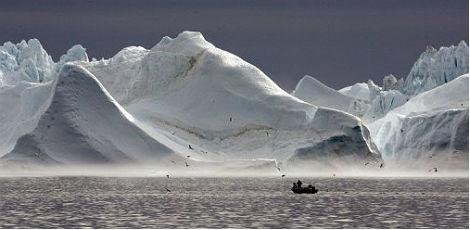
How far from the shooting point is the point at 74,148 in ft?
654

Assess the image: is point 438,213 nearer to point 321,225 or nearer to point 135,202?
point 321,225

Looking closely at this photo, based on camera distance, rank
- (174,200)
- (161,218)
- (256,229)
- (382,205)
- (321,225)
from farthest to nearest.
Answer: (174,200) < (382,205) < (161,218) < (321,225) < (256,229)

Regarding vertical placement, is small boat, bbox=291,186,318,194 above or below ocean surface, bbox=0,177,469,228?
above

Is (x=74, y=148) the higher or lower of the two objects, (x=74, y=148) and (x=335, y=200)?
Answer: the higher

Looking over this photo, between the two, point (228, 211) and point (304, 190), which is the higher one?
point (304, 190)

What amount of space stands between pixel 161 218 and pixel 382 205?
2917 cm

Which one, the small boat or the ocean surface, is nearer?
the ocean surface

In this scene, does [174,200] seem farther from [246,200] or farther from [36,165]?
[36,165]

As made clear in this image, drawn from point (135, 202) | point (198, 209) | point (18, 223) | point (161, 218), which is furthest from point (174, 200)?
point (18, 223)

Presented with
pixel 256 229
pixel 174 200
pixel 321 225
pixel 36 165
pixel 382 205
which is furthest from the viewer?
pixel 36 165

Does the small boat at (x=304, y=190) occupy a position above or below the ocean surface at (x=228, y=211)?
above

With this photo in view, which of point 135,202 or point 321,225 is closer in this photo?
point 321,225

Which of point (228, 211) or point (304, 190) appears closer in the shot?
point (228, 211)

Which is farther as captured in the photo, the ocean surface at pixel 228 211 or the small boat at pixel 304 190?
the small boat at pixel 304 190
